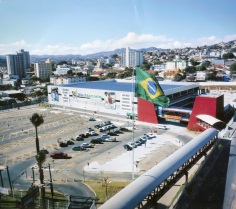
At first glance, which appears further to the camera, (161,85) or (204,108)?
(161,85)

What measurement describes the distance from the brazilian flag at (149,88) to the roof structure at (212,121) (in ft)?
66.2

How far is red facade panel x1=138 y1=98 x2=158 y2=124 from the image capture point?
5525cm

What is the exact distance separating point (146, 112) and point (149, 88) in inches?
1197

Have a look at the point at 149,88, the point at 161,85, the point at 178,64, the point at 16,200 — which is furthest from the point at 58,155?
the point at 178,64

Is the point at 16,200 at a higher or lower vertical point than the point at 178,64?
lower

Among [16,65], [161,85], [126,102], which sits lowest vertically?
[126,102]

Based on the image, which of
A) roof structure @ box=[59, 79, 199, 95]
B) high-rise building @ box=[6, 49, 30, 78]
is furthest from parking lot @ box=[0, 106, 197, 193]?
high-rise building @ box=[6, 49, 30, 78]

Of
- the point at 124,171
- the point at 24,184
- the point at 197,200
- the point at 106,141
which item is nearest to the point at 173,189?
the point at 197,200

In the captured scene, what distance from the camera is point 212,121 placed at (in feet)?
144

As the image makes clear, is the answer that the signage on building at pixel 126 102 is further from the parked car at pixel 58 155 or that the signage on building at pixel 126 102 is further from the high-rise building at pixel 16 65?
the high-rise building at pixel 16 65

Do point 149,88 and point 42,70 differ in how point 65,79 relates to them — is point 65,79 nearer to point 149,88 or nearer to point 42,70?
point 42,70

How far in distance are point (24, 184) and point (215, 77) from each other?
11069cm

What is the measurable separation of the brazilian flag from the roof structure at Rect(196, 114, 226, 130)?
20170 millimetres

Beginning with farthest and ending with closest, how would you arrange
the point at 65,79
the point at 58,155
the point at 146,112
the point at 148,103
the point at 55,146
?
the point at 65,79
the point at 146,112
the point at 148,103
the point at 55,146
the point at 58,155
